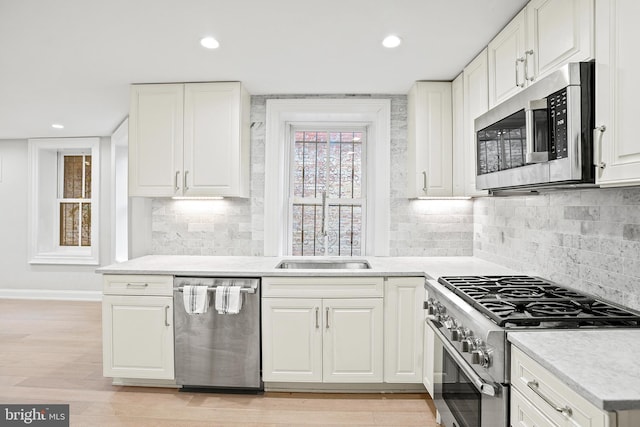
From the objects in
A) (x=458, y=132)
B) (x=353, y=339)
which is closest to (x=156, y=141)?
(x=353, y=339)

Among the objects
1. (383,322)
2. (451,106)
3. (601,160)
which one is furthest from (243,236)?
(601,160)

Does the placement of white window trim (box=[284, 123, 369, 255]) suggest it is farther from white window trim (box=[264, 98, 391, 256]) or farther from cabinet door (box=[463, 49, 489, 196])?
cabinet door (box=[463, 49, 489, 196])

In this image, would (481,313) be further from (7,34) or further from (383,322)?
(7,34)

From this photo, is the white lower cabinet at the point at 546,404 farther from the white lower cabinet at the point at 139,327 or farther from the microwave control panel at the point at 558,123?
the white lower cabinet at the point at 139,327

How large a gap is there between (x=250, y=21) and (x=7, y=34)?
147cm

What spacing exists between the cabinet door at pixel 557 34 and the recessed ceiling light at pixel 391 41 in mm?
700

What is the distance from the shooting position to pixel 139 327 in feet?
8.89

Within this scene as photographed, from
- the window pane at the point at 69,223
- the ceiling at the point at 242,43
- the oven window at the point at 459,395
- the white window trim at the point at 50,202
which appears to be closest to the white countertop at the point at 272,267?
the oven window at the point at 459,395

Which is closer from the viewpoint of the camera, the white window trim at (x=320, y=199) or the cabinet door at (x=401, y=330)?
the cabinet door at (x=401, y=330)

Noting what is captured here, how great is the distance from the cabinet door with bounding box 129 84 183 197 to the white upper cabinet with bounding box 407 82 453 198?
1879 millimetres

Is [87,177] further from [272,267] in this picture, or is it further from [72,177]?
[272,267]

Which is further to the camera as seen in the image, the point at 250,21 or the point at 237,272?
the point at 237,272

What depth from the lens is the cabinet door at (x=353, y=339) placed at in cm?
267

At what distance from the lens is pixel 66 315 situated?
4707mm
